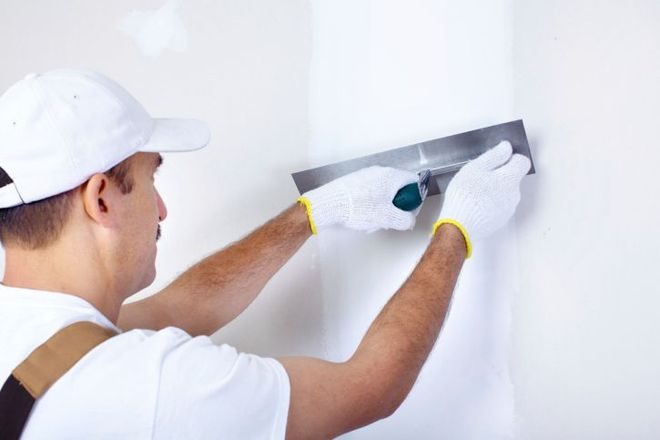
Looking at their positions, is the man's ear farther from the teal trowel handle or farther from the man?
the teal trowel handle

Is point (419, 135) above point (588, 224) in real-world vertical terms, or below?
above

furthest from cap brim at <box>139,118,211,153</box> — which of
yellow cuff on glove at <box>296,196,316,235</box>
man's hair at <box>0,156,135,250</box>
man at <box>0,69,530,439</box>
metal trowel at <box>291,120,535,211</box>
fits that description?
metal trowel at <box>291,120,535,211</box>

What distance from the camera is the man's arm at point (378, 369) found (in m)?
1.09

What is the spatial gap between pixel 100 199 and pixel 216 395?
1.42ft

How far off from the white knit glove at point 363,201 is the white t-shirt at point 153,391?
53 cm

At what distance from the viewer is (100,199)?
122 cm

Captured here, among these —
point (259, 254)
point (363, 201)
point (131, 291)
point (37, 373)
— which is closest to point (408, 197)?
point (363, 201)

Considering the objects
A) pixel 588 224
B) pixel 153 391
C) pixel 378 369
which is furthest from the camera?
pixel 588 224

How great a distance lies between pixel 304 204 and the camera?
160 cm

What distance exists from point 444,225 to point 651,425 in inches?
22.5

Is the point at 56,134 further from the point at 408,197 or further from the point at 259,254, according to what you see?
the point at 408,197

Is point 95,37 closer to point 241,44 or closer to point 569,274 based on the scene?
point 241,44

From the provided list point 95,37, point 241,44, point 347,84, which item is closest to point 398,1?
point 347,84

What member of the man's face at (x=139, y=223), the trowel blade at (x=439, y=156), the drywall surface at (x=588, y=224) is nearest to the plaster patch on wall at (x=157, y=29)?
the trowel blade at (x=439, y=156)
